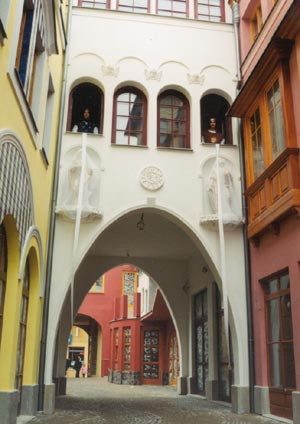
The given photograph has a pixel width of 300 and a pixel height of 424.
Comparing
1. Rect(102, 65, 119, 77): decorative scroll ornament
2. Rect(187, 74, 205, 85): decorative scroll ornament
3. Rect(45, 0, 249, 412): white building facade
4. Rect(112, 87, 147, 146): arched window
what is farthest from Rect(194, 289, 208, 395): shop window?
Rect(102, 65, 119, 77): decorative scroll ornament

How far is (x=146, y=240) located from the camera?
1405 cm

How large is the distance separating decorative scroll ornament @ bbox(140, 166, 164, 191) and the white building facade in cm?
2

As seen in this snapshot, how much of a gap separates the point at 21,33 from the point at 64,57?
165 inches

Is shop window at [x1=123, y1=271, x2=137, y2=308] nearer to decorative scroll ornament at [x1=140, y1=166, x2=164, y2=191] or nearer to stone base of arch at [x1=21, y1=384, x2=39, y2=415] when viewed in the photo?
decorative scroll ornament at [x1=140, y1=166, x2=164, y2=191]

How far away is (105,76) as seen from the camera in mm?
11359

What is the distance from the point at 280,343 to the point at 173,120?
18.0ft

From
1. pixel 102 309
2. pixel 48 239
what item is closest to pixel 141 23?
pixel 48 239

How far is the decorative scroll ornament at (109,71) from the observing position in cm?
1137

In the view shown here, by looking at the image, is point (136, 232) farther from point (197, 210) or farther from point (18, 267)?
point (18, 267)

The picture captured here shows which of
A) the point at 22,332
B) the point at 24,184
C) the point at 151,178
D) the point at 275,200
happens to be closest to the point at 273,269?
the point at 275,200

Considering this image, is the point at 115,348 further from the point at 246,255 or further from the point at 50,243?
the point at 50,243

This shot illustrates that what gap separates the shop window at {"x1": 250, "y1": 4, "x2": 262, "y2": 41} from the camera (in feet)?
37.2

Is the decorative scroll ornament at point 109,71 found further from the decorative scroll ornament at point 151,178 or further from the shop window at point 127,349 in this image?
the shop window at point 127,349

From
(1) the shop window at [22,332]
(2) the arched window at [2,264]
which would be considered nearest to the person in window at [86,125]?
(1) the shop window at [22,332]
